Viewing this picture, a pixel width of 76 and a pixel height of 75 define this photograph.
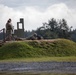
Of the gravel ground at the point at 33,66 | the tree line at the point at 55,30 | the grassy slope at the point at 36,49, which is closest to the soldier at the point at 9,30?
the grassy slope at the point at 36,49

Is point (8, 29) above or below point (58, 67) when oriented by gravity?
above

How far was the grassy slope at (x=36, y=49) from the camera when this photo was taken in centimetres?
3622

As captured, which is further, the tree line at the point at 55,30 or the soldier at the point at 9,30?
the tree line at the point at 55,30

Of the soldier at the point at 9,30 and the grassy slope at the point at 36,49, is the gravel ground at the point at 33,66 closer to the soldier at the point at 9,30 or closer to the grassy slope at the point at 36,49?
the grassy slope at the point at 36,49

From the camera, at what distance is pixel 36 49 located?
37875 mm

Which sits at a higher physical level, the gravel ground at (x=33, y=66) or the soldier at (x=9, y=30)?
the soldier at (x=9, y=30)

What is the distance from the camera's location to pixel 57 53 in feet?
124

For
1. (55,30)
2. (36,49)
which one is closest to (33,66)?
(36,49)

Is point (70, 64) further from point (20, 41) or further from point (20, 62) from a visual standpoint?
point (20, 41)

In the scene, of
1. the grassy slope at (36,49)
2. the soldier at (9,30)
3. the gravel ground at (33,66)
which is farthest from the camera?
the soldier at (9,30)

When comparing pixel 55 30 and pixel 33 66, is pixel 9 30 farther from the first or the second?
pixel 55 30

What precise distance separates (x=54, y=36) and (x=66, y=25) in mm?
8984

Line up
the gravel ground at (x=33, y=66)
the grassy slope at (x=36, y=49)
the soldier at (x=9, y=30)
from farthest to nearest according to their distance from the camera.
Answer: the soldier at (x=9, y=30), the grassy slope at (x=36, y=49), the gravel ground at (x=33, y=66)

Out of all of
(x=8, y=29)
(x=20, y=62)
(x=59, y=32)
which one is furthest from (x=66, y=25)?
(x=20, y=62)
